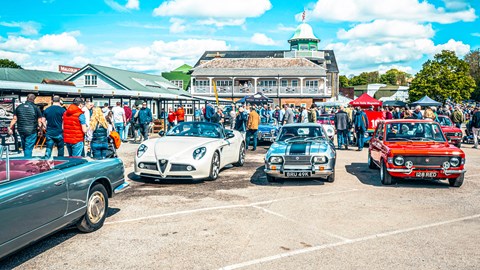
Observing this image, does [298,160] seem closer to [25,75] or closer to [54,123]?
[54,123]

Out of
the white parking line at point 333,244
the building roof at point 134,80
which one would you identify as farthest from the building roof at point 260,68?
the white parking line at point 333,244

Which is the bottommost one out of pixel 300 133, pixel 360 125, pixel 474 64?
pixel 300 133

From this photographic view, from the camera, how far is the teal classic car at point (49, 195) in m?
4.11

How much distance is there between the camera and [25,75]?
4031 centimetres

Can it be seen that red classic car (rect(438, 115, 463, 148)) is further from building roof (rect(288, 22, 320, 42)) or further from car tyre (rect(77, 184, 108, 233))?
building roof (rect(288, 22, 320, 42))

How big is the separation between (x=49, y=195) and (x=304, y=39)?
71324mm

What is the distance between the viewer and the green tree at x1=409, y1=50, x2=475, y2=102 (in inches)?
2447

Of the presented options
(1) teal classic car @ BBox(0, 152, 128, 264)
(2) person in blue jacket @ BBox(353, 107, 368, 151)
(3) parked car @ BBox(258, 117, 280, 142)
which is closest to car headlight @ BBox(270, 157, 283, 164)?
(1) teal classic car @ BBox(0, 152, 128, 264)

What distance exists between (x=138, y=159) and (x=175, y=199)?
74.8 inches

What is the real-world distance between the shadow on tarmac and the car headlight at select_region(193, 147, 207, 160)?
374 cm

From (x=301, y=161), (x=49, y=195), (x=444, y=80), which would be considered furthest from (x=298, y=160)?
(x=444, y=80)

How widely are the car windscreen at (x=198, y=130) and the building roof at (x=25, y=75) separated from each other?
29.3 metres

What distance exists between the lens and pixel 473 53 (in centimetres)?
8188

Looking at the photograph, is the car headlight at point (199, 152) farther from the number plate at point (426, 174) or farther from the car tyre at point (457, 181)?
the car tyre at point (457, 181)
